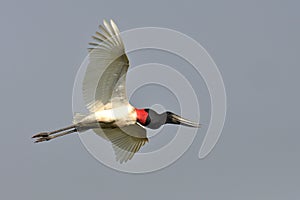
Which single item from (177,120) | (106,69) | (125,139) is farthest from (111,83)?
(177,120)

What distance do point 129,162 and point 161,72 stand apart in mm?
3125

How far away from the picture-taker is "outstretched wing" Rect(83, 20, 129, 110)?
74.7 ft

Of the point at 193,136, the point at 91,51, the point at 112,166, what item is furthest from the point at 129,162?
the point at 91,51

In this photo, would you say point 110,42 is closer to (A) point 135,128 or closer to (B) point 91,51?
(B) point 91,51

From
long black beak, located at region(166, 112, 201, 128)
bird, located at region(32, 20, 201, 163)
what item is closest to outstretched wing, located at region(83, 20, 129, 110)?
bird, located at region(32, 20, 201, 163)

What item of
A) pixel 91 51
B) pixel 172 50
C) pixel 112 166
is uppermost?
pixel 172 50

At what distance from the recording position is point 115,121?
24781 mm

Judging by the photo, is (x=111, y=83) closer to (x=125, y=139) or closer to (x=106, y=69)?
(x=106, y=69)

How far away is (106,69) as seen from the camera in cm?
2334

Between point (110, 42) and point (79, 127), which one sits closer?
point (110, 42)

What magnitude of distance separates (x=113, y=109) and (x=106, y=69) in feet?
6.08

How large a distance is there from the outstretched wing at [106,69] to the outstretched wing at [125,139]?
1100 millimetres

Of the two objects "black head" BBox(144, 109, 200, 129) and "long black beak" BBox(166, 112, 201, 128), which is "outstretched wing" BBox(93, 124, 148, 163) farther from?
"long black beak" BBox(166, 112, 201, 128)

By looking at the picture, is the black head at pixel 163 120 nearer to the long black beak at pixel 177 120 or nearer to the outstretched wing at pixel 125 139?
the long black beak at pixel 177 120
